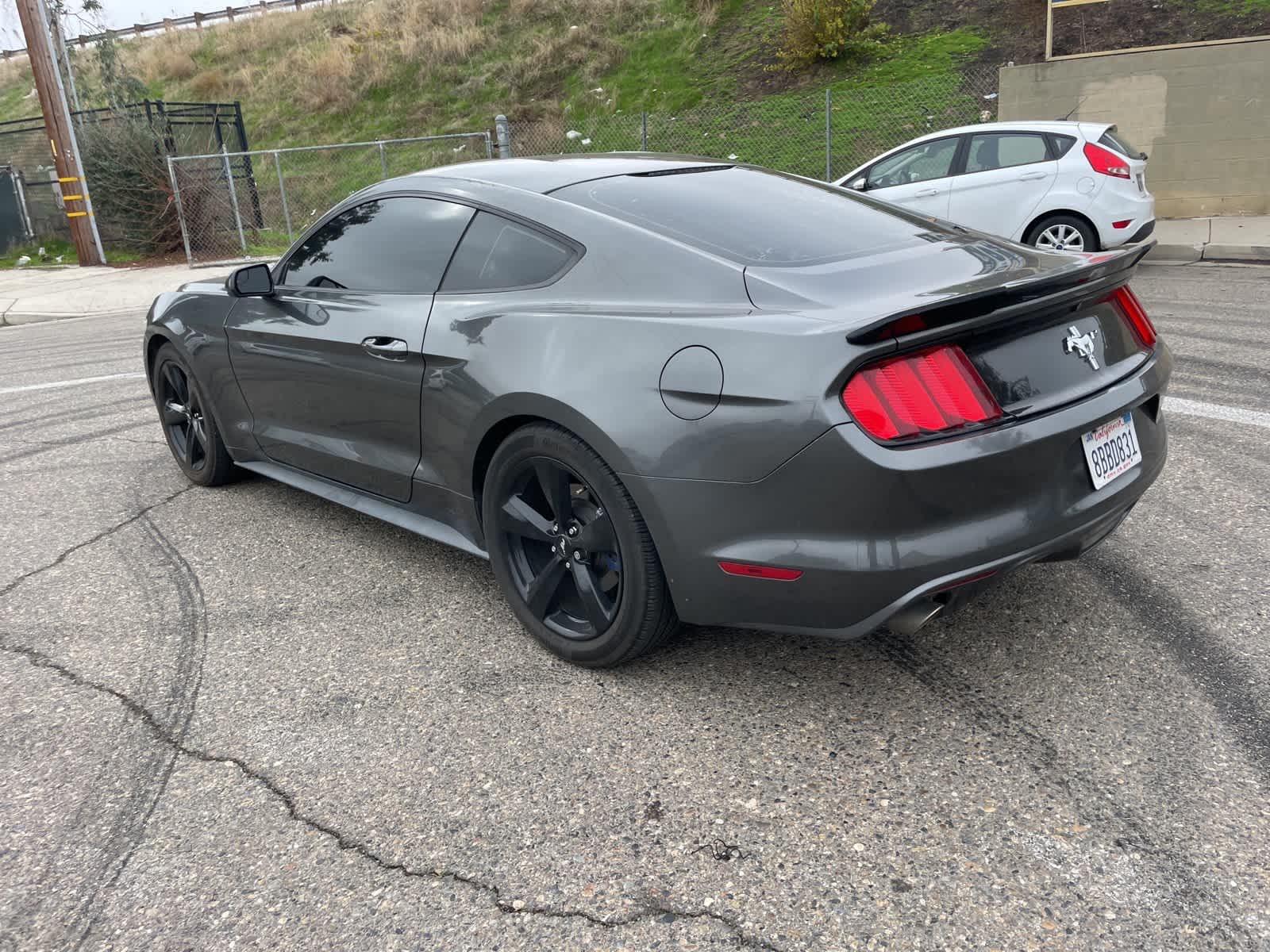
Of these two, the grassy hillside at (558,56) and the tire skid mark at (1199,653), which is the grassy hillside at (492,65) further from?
the tire skid mark at (1199,653)

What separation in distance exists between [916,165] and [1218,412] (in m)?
6.07

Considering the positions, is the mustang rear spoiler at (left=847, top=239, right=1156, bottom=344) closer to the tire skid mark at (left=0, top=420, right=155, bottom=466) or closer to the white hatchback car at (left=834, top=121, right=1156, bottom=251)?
the tire skid mark at (left=0, top=420, right=155, bottom=466)

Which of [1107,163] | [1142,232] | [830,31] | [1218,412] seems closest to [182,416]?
[1218,412]

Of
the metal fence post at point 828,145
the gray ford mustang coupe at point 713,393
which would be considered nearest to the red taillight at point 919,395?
the gray ford mustang coupe at point 713,393

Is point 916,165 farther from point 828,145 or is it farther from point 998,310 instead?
point 998,310

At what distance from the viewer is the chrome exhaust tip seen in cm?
251

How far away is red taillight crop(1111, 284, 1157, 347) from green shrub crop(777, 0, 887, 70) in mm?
19391

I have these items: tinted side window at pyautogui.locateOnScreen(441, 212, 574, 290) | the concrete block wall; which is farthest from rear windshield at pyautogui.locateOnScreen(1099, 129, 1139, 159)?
tinted side window at pyautogui.locateOnScreen(441, 212, 574, 290)

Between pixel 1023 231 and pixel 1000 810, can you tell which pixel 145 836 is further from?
pixel 1023 231

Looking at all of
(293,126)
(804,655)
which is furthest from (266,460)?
(293,126)

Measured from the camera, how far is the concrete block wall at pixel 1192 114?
42.6ft

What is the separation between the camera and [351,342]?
12.1ft

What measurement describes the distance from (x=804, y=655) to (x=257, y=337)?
2650mm

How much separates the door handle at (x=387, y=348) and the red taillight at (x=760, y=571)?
1455mm
